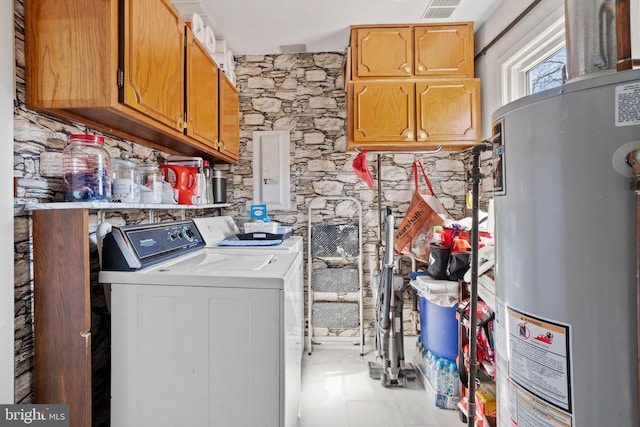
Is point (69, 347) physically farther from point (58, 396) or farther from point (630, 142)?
point (630, 142)

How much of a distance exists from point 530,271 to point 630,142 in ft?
1.08

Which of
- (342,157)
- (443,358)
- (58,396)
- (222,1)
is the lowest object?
(443,358)

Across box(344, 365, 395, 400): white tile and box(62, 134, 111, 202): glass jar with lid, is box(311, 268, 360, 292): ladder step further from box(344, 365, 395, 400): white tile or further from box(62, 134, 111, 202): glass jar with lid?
box(62, 134, 111, 202): glass jar with lid

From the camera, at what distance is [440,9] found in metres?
2.09

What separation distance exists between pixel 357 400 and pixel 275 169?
2.01m

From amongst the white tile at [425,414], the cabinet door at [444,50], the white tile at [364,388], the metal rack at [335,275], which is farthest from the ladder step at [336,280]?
the cabinet door at [444,50]

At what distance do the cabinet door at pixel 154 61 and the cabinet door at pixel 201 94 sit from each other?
0.09 meters

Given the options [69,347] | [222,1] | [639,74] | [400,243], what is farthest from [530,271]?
[222,1]

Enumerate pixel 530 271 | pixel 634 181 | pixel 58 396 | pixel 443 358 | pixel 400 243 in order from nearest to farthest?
pixel 634 181 → pixel 530 271 → pixel 58 396 → pixel 443 358 → pixel 400 243

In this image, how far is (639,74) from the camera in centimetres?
56

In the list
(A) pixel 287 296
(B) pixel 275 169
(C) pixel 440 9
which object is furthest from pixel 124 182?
(C) pixel 440 9

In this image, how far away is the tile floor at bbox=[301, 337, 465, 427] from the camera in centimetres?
183

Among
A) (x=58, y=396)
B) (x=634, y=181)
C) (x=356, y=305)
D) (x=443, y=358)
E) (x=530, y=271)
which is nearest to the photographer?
(x=634, y=181)

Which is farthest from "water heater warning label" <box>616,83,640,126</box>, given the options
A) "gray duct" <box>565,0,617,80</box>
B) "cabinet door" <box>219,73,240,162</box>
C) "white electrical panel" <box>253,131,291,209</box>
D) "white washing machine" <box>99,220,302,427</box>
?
"white electrical panel" <box>253,131,291,209</box>
